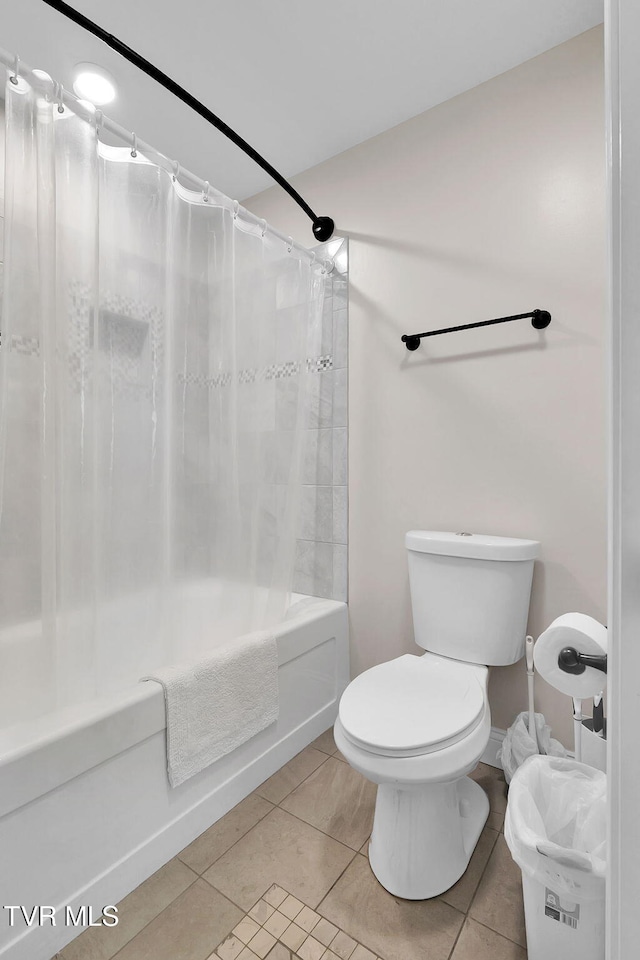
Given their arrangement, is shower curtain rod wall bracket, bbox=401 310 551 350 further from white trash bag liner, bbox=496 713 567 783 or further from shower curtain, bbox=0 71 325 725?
white trash bag liner, bbox=496 713 567 783

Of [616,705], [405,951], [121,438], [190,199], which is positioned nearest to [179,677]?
[121,438]

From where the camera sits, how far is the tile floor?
1084 millimetres

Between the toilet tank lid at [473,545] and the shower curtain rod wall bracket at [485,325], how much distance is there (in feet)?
2.45

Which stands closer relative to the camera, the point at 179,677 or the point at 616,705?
the point at 616,705

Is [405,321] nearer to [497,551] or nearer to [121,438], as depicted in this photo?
[497,551]

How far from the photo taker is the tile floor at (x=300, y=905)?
1084 mm

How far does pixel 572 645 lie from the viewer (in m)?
0.86

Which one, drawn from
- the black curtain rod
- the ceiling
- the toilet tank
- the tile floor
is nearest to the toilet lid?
the toilet tank

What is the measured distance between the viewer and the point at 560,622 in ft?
3.00

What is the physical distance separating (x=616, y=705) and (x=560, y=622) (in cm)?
37

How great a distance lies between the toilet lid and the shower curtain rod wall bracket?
1.17m

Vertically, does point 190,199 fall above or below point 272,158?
below

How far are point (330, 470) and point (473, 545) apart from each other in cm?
79

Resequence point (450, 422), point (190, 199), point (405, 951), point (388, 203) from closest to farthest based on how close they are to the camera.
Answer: point (405, 951), point (190, 199), point (450, 422), point (388, 203)
